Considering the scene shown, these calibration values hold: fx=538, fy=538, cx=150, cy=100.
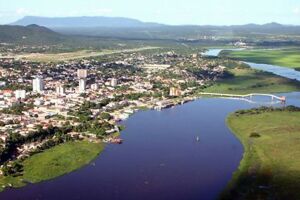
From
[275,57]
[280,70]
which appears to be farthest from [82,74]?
[275,57]

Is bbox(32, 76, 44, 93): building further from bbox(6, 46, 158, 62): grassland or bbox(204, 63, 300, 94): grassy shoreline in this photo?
bbox(6, 46, 158, 62): grassland

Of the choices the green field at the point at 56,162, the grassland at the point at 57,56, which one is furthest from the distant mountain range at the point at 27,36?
the green field at the point at 56,162

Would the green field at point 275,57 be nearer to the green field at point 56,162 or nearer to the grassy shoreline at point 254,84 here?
the grassy shoreline at point 254,84

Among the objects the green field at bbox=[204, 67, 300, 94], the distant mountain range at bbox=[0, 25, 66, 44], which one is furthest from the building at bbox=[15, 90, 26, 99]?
the distant mountain range at bbox=[0, 25, 66, 44]

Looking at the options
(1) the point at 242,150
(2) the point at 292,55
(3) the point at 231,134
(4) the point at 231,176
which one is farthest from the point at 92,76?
(2) the point at 292,55

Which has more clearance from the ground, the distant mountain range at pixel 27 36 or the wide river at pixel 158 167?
the distant mountain range at pixel 27 36

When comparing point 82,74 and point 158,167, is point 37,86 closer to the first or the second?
point 82,74

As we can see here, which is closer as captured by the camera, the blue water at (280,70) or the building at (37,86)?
the building at (37,86)
